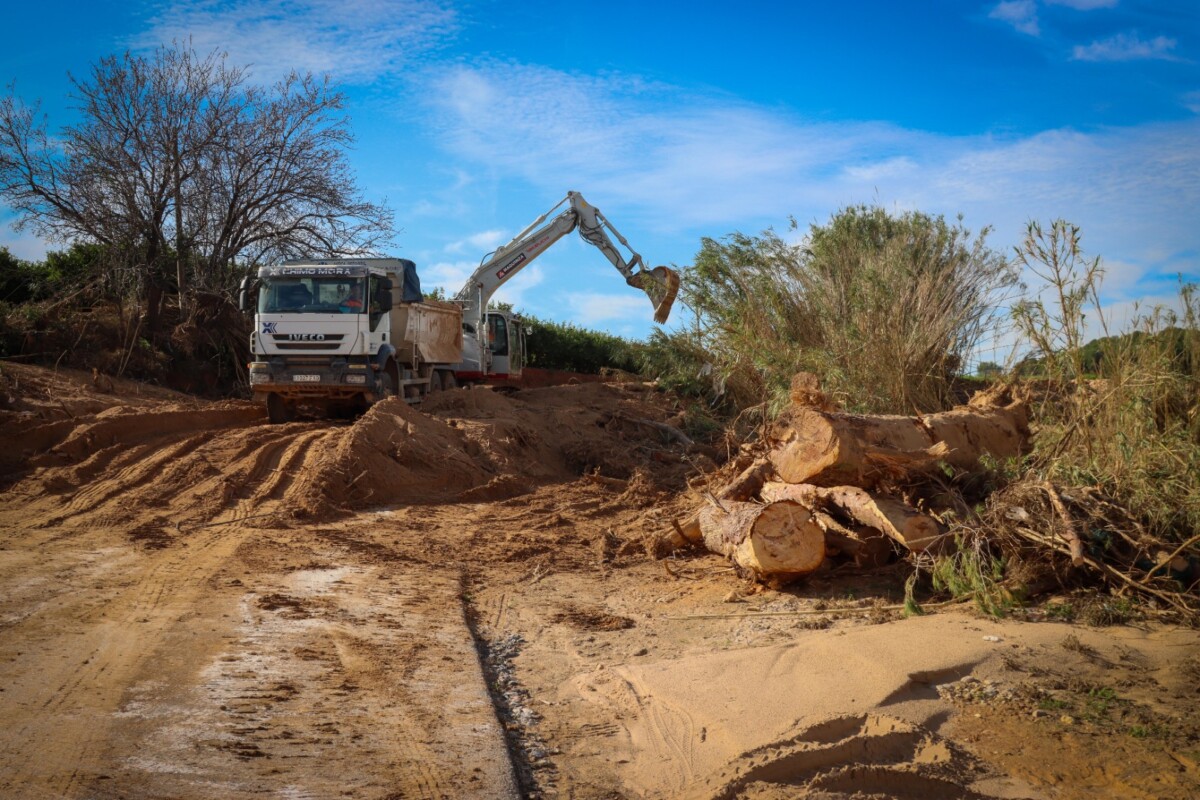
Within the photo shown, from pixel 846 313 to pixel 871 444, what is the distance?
6324mm

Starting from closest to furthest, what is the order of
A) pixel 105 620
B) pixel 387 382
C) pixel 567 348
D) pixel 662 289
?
pixel 105 620
pixel 387 382
pixel 662 289
pixel 567 348

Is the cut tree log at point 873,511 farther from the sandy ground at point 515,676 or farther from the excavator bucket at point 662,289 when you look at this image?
the excavator bucket at point 662,289

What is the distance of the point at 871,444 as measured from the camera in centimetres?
715

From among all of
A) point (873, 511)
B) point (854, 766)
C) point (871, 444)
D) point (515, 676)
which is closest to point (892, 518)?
point (873, 511)

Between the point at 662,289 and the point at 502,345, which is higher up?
the point at 662,289

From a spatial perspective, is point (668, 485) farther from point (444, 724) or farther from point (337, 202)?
point (337, 202)

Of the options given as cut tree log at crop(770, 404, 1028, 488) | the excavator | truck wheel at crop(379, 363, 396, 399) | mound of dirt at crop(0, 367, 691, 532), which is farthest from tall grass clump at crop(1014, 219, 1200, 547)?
the excavator

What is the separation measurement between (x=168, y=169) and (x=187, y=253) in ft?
6.56

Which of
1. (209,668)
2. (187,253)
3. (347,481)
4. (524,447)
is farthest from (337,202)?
(209,668)

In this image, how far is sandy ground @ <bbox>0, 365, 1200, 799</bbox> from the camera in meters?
3.66

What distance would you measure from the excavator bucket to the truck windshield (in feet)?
21.8

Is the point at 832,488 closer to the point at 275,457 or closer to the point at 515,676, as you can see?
the point at 515,676

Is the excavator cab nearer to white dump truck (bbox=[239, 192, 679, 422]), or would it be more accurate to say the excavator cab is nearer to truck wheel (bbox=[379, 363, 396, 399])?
white dump truck (bbox=[239, 192, 679, 422])

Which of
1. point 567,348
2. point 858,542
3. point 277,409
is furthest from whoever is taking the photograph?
point 567,348
